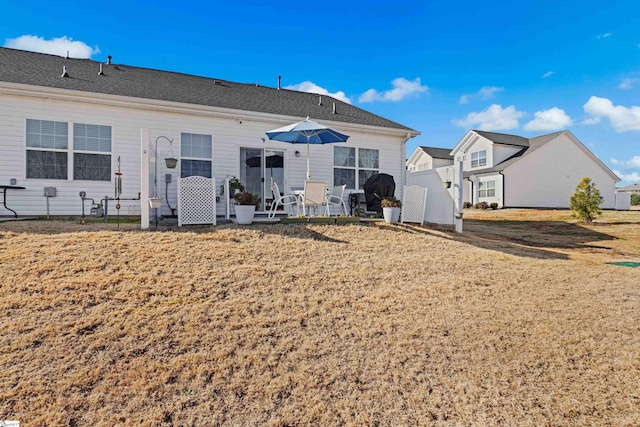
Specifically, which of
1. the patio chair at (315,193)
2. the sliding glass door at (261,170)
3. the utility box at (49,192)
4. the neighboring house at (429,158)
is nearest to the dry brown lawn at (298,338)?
the patio chair at (315,193)

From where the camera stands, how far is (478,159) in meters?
28.3

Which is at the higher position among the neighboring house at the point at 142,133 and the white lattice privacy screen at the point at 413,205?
→ the neighboring house at the point at 142,133

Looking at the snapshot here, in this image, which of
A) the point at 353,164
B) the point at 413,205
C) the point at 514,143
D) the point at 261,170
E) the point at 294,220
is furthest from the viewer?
the point at 514,143

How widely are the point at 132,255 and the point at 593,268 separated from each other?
25.7ft

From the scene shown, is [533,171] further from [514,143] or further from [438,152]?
[438,152]

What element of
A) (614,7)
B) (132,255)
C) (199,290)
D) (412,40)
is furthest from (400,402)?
(614,7)

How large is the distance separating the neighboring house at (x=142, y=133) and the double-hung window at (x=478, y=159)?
59.0 ft

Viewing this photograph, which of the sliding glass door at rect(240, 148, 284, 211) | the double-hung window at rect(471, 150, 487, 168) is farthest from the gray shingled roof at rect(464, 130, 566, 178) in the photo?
the sliding glass door at rect(240, 148, 284, 211)

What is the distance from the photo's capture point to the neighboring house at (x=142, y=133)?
8.80 m

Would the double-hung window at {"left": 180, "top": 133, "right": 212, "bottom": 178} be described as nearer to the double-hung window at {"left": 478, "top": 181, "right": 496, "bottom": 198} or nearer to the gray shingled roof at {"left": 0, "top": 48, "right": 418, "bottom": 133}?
the gray shingled roof at {"left": 0, "top": 48, "right": 418, "bottom": 133}

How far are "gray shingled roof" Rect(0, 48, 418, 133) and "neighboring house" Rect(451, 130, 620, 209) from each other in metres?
16.2

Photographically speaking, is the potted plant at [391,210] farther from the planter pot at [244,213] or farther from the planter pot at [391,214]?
the planter pot at [244,213]

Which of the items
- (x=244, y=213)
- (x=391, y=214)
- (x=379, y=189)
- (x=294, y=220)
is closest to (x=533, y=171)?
(x=379, y=189)

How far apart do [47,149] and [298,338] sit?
9.26 meters
